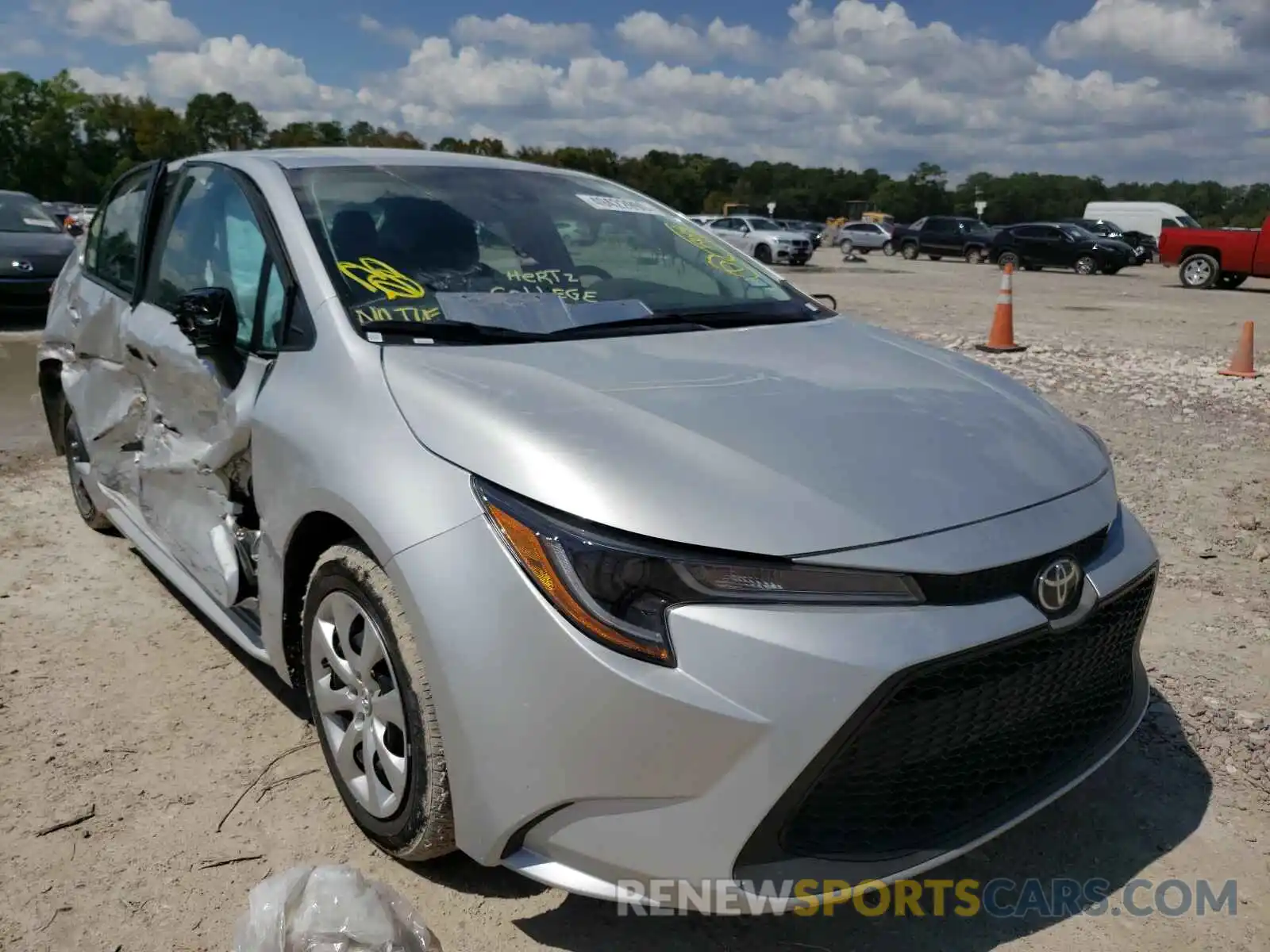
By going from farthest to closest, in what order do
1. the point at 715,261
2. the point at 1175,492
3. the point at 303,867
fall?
the point at 1175,492 < the point at 715,261 < the point at 303,867

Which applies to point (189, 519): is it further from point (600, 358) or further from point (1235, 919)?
point (1235, 919)

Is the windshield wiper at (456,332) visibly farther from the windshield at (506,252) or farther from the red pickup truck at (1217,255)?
the red pickup truck at (1217,255)

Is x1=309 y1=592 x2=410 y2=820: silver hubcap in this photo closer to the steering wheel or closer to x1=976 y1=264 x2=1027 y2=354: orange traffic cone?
the steering wheel

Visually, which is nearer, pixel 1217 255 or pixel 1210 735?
pixel 1210 735

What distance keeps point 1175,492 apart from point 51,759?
200 inches

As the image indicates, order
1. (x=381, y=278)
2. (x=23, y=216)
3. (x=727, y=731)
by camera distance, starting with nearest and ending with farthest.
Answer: (x=727, y=731) < (x=381, y=278) < (x=23, y=216)

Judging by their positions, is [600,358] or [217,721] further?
[217,721]

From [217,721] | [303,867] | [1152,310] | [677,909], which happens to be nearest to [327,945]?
[303,867]

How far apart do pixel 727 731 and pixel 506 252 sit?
1.74 meters

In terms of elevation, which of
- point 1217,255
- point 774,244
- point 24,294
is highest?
point 774,244

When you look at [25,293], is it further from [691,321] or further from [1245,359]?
[1245,359]

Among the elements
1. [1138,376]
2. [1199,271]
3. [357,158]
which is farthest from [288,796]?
[1199,271]

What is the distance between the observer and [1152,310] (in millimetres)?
16016

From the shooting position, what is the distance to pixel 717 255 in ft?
11.5
